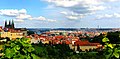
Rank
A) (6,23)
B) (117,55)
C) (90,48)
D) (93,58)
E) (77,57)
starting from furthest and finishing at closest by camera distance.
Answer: (6,23) < (90,48) < (77,57) < (93,58) < (117,55)

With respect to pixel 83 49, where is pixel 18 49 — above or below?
above

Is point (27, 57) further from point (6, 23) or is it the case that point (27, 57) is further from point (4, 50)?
point (6, 23)

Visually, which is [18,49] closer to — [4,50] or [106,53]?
Answer: [4,50]

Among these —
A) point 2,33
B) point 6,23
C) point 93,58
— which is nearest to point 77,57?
point 93,58

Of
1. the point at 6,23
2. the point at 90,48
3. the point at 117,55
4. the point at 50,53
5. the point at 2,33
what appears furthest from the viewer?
the point at 6,23

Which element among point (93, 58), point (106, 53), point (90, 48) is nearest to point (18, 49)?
point (106, 53)

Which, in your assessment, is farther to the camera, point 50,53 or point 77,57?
point 50,53
